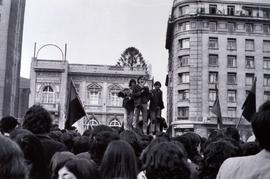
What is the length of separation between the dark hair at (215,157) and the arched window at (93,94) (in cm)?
4594

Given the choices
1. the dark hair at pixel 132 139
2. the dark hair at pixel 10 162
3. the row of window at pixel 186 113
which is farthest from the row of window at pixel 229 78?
the dark hair at pixel 10 162

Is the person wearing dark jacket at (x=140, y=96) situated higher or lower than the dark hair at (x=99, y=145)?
higher

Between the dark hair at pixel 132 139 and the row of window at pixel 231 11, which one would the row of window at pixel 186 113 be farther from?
the dark hair at pixel 132 139

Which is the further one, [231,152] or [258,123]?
[231,152]

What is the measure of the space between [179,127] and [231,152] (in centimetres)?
3838

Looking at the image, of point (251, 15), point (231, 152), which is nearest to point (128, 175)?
point (231, 152)

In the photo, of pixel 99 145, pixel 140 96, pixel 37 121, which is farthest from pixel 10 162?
pixel 140 96

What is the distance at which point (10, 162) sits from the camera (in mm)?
2305

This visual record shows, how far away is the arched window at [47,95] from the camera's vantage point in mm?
47312

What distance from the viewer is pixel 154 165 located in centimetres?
304

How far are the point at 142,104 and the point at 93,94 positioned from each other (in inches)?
1515

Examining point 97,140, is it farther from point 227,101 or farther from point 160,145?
point 227,101

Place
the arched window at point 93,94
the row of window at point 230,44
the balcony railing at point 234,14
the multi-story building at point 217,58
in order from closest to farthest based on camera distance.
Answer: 1. the multi-story building at point 217,58
2. the row of window at point 230,44
3. the balcony railing at point 234,14
4. the arched window at point 93,94

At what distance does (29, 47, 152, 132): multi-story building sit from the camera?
47.3 meters
